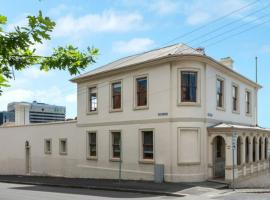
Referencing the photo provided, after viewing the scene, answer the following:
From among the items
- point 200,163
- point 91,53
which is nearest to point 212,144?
point 200,163

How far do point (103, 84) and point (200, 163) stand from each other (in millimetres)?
8855

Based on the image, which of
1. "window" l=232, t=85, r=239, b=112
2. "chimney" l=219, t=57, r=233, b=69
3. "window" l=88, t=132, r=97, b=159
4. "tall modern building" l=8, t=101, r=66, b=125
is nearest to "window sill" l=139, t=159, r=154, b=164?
"window" l=88, t=132, r=97, b=159

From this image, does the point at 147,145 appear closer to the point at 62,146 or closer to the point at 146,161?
the point at 146,161

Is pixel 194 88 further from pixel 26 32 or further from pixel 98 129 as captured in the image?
pixel 26 32

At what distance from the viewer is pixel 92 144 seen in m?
30.3

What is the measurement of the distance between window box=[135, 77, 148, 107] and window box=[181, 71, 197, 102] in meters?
2.51

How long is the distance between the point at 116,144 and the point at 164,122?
4.76m

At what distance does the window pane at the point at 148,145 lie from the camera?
84.8 ft

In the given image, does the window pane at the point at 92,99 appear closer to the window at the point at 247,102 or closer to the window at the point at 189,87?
the window at the point at 189,87

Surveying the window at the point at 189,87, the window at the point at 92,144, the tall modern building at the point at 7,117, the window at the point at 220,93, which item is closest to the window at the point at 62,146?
the window at the point at 92,144

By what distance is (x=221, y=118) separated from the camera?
27188mm

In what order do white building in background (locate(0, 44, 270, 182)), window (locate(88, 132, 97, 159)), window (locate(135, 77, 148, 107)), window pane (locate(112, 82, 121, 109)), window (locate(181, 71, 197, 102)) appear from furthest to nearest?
1. window (locate(88, 132, 97, 159))
2. window pane (locate(112, 82, 121, 109))
3. window (locate(135, 77, 148, 107))
4. window (locate(181, 71, 197, 102))
5. white building in background (locate(0, 44, 270, 182))

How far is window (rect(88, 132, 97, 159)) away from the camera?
30.0m

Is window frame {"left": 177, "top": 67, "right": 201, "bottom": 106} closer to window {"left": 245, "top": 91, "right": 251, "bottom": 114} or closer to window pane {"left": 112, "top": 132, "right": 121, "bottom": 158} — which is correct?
window pane {"left": 112, "top": 132, "right": 121, "bottom": 158}
